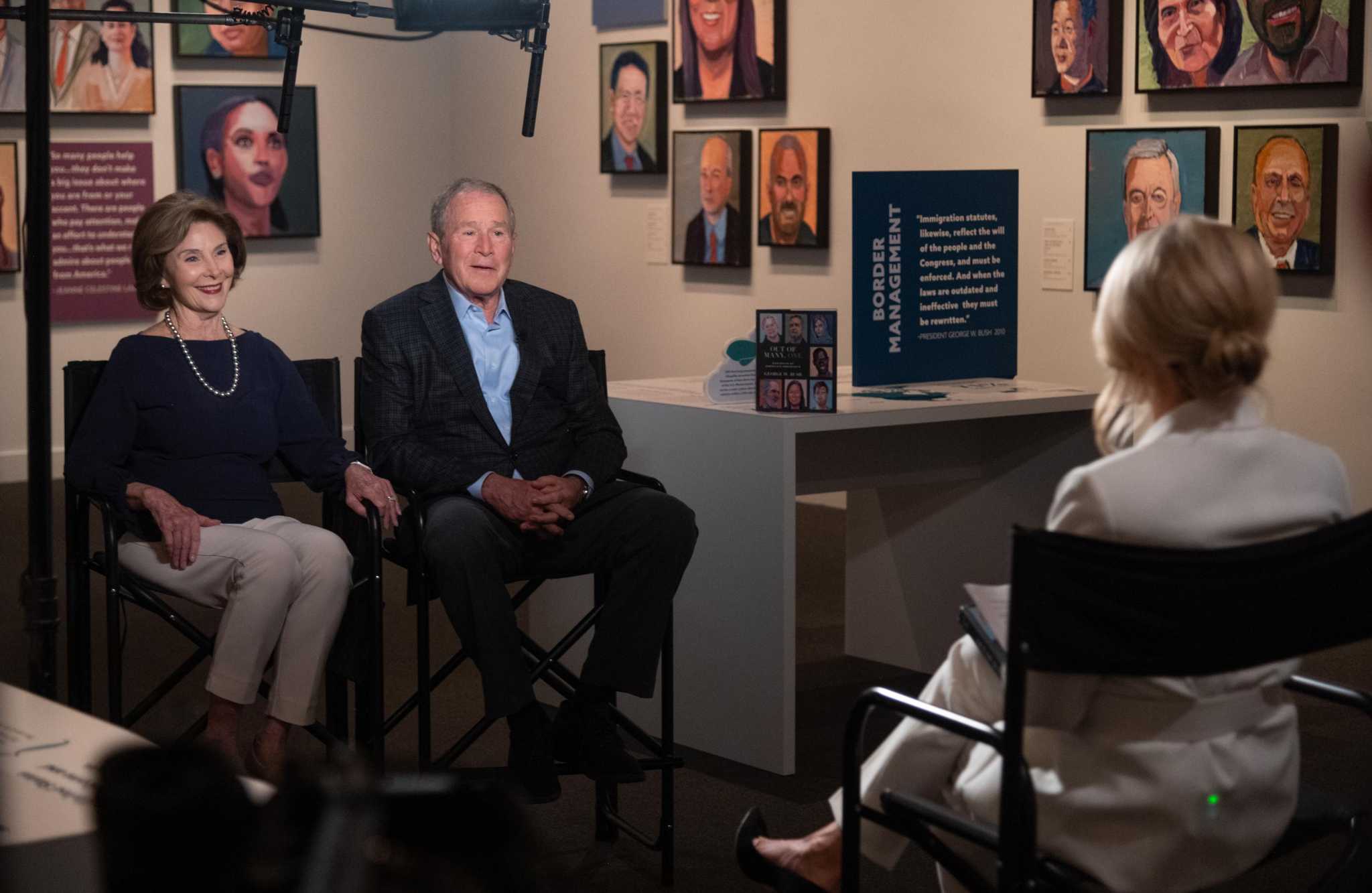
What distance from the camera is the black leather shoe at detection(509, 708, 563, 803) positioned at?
322 cm

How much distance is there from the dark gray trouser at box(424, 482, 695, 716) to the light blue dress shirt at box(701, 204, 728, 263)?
4.66m

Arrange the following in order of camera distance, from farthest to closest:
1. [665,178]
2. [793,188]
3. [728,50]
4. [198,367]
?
[665,178] < [728,50] < [793,188] < [198,367]

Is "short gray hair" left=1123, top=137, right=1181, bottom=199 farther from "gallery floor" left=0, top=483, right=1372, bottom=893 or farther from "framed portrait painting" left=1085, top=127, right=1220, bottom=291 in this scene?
"gallery floor" left=0, top=483, right=1372, bottom=893

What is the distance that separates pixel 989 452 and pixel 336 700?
7.34 feet

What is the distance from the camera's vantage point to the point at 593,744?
3.31 metres

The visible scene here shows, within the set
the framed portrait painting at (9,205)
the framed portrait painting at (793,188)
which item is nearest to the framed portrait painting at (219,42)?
the framed portrait painting at (9,205)

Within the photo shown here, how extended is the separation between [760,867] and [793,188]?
218 inches

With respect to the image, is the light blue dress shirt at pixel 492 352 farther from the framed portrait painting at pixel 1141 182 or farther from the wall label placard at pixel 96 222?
Answer: the wall label placard at pixel 96 222

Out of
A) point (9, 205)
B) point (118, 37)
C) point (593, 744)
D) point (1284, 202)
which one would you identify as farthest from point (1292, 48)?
point (9, 205)

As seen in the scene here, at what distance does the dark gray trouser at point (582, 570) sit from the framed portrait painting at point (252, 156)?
5.84 meters

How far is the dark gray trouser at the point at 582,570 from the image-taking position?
10.7ft

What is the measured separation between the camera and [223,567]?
3436 mm

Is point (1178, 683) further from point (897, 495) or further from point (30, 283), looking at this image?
point (897, 495)

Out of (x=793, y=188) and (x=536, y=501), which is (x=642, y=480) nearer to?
(x=536, y=501)
